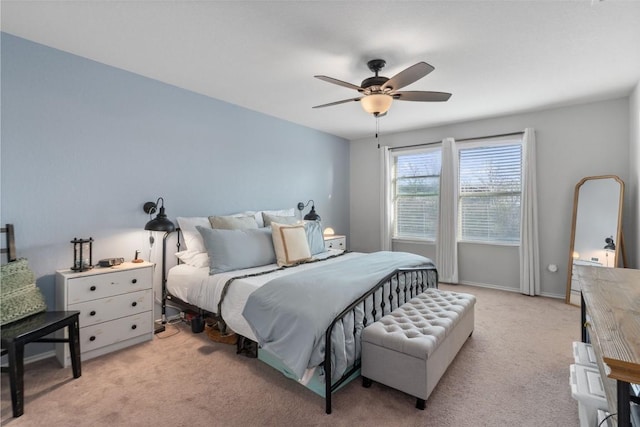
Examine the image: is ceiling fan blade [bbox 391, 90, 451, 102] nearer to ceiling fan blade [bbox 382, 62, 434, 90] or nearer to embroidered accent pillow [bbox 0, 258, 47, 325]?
ceiling fan blade [bbox 382, 62, 434, 90]

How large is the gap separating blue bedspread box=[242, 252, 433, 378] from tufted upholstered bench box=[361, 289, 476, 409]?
18 centimetres

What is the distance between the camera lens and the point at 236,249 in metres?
2.92

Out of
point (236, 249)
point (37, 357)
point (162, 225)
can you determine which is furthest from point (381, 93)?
point (37, 357)

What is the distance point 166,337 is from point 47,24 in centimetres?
267

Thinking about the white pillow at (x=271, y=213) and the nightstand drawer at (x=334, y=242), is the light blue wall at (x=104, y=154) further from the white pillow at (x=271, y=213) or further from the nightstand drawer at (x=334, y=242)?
the nightstand drawer at (x=334, y=242)

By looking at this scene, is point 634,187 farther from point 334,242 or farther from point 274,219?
point 274,219

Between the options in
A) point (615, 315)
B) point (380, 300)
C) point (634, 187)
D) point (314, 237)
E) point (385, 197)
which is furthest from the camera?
point (385, 197)

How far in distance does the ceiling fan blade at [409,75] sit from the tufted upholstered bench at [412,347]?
1.77 metres

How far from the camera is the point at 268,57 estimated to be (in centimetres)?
261

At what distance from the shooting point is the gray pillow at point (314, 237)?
3582 millimetres

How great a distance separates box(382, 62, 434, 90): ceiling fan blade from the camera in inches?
81.0

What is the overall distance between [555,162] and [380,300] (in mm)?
3403

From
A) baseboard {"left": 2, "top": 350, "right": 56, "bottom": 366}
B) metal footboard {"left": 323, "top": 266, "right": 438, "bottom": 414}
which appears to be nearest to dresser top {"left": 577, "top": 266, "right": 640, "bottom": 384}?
metal footboard {"left": 323, "top": 266, "right": 438, "bottom": 414}

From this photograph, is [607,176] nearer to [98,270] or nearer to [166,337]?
[166,337]
